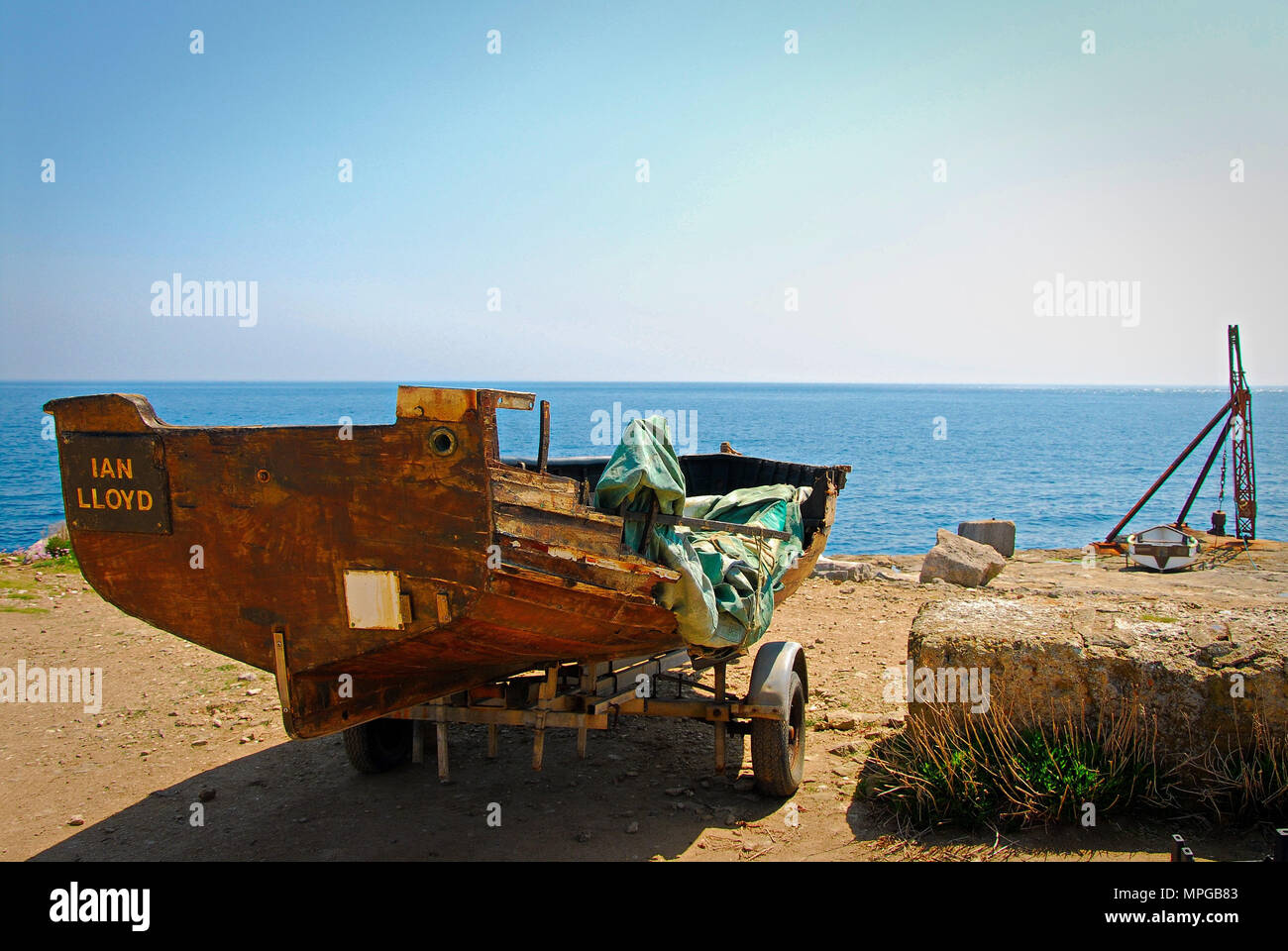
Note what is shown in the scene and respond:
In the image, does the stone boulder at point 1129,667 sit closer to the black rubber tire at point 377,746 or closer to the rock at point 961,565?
the black rubber tire at point 377,746

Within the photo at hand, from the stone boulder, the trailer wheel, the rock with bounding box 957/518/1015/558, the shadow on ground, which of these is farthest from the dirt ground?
the rock with bounding box 957/518/1015/558

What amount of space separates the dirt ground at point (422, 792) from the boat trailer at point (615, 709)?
0.28 metres

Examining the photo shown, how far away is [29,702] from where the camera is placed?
769 centimetres

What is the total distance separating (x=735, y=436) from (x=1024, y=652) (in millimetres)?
64022

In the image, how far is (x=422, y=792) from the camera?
5914 mm

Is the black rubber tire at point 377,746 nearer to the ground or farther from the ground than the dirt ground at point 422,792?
farther from the ground

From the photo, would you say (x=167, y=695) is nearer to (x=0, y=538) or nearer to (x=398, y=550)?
(x=398, y=550)

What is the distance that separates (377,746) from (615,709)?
187cm

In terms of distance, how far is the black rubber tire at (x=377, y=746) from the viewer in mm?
6062
